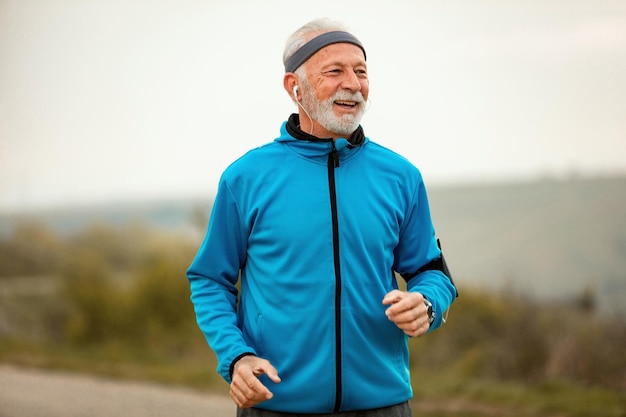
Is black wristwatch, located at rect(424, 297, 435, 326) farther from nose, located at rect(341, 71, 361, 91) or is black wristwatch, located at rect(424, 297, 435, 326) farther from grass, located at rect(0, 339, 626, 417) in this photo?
grass, located at rect(0, 339, 626, 417)

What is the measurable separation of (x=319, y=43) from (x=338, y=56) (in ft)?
0.24

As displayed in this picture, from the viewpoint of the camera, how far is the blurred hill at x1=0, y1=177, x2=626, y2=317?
817 cm

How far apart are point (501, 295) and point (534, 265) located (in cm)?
47

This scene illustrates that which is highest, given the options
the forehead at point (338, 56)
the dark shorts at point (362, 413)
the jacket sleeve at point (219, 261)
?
the forehead at point (338, 56)

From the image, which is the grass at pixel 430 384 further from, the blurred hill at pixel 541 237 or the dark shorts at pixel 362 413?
the dark shorts at pixel 362 413

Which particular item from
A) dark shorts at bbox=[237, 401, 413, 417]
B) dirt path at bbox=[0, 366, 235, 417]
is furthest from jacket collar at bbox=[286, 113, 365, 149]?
dirt path at bbox=[0, 366, 235, 417]

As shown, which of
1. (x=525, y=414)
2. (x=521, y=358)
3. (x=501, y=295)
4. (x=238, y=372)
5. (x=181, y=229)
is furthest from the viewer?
(x=181, y=229)

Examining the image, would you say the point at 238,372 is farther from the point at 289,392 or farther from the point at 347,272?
the point at 347,272

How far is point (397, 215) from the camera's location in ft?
7.77

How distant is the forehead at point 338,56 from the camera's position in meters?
2.38

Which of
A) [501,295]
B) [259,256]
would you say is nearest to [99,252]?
[501,295]

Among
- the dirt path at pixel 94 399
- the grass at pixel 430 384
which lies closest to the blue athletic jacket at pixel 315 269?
the grass at pixel 430 384

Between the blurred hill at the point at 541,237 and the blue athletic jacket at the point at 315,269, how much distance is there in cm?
596

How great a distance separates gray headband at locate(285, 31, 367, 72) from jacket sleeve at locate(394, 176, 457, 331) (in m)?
0.46
